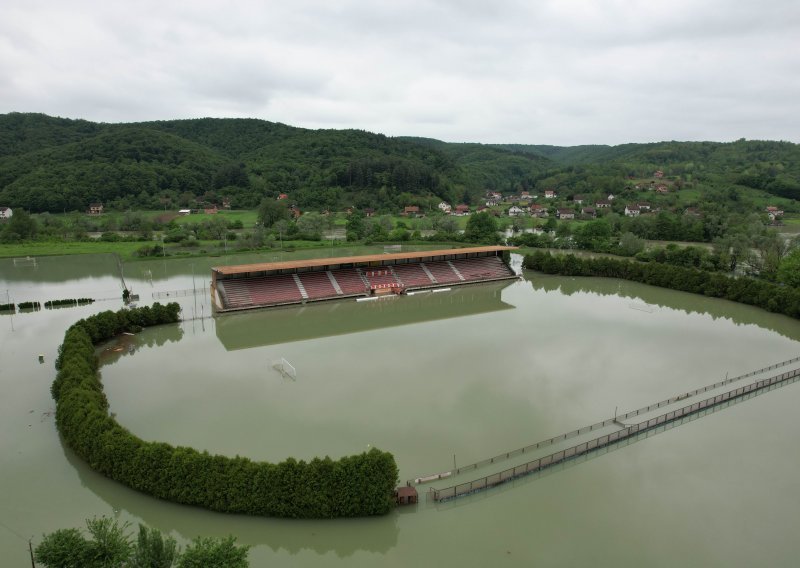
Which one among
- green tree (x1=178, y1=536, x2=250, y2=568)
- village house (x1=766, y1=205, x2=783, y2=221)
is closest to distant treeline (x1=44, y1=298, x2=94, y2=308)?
green tree (x1=178, y1=536, x2=250, y2=568)

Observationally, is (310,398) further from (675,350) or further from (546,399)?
(675,350)

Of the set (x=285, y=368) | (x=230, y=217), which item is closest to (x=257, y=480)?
(x=285, y=368)

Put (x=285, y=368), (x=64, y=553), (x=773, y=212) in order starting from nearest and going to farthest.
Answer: (x=64, y=553), (x=285, y=368), (x=773, y=212)

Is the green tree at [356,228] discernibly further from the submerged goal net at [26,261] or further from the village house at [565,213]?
the village house at [565,213]

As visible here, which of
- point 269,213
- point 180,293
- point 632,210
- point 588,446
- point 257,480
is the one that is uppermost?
point 269,213

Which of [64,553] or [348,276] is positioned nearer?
[64,553]

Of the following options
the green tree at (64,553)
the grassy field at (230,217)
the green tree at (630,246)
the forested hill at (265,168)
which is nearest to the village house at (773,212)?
the forested hill at (265,168)

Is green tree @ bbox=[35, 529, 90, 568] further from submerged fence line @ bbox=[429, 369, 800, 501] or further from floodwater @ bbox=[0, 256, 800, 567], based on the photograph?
submerged fence line @ bbox=[429, 369, 800, 501]

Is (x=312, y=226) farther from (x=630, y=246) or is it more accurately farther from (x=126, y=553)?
(x=126, y=553)
